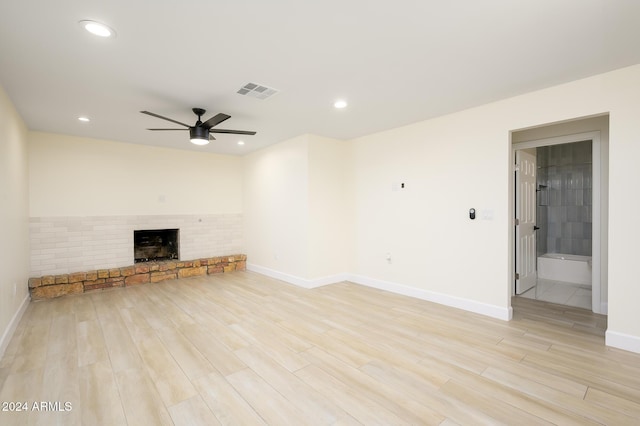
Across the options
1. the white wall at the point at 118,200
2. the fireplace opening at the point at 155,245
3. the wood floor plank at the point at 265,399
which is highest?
the white wall at the point at 118,200

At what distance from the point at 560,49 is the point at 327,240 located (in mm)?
3904

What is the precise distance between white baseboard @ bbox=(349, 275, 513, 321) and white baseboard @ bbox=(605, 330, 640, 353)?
879 mm

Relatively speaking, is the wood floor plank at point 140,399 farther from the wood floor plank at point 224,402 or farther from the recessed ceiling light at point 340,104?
the recessed ceiling light at point 340,104

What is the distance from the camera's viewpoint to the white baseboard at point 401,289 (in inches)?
144

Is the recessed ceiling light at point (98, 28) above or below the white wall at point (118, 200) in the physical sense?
above

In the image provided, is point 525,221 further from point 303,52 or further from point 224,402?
point 224,402

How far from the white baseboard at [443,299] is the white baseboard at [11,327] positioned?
14.7ft

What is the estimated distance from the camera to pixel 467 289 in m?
3.92

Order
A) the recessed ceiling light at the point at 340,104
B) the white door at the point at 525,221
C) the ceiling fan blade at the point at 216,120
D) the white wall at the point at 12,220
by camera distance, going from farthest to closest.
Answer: the white door at the point at 525,221, the recessed ceiling light at the point at 340,104, the ceiling fan blade at the point at 216,120, the white wall at the point at 12,220

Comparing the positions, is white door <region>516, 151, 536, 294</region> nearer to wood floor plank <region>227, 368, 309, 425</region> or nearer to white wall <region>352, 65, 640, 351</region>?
white wall <region>352, 65, 640, 351</region>

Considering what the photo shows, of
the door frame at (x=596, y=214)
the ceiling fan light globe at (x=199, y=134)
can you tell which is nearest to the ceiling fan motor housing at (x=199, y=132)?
the ceiling fan light globe at (x=199, y=134)

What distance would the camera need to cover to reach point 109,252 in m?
5.43

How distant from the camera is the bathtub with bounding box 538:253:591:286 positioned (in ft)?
17.0

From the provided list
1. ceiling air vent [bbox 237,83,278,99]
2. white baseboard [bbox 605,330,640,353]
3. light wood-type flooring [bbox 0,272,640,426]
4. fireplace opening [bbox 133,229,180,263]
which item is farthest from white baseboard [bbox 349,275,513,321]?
fireplace opening [bbox 133,229,180,263]
